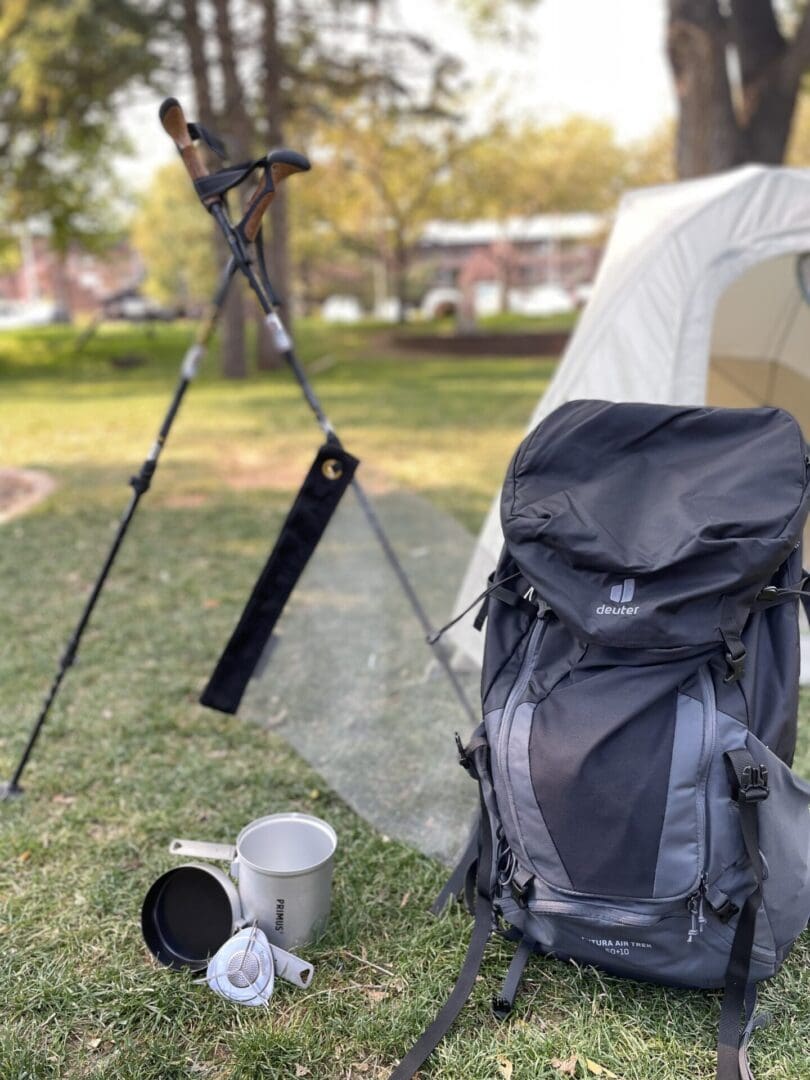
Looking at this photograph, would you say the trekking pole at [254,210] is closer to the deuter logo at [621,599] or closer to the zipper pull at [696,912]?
the deuter logo at [621,599]

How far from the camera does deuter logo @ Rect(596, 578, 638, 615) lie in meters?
1.86

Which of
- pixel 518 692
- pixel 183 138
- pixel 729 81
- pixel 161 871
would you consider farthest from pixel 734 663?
pixel 729 81

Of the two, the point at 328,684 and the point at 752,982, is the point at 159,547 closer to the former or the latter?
the point at 328,684

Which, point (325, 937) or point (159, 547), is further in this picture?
point (159, 547)

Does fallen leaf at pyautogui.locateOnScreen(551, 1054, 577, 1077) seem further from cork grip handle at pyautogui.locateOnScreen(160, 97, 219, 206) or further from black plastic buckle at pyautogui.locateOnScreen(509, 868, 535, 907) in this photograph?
cork grip handle at pyautogui.locateOnScreen(160, 97, 219, 206)

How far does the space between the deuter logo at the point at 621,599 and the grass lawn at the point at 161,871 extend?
2.63 ft

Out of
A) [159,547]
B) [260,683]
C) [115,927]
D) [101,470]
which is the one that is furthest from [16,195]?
[115,927]

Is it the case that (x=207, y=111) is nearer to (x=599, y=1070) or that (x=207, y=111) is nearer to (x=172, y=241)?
(x=599, y=1070)

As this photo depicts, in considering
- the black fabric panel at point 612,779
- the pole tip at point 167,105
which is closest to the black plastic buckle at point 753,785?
the black fabric panel at point 612,779

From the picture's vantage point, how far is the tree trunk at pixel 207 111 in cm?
1160

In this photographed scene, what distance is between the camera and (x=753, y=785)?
5.81 ft

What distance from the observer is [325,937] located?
2168 millimetres

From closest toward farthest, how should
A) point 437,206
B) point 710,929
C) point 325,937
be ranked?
point 710,929 < point 325,937 < point 437,206

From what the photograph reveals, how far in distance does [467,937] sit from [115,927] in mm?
815
